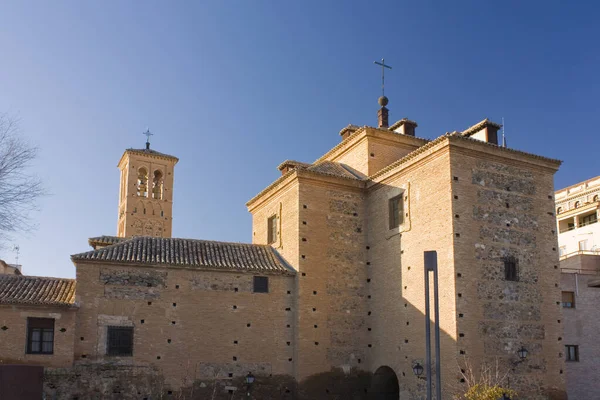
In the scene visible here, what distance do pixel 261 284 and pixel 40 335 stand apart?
717 cm

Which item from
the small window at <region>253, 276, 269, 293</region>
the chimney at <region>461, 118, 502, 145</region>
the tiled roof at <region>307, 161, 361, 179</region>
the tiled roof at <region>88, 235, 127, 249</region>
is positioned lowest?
the small window at <region>253, 276, 269, 293</region>

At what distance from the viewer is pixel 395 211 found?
899 inches

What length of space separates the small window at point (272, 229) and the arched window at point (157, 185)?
19.8 meters

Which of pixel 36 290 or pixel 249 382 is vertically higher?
pixel 36 290

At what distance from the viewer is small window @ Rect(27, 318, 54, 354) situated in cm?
1992

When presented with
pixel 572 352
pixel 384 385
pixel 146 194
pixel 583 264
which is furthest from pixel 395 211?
pixel 146 194

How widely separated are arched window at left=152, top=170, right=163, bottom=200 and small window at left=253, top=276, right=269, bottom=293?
23273mm

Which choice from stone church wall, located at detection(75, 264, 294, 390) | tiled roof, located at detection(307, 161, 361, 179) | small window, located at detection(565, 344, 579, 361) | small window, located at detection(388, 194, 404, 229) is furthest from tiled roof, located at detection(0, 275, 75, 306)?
small window, located at detection(565, 344, 579, 361)

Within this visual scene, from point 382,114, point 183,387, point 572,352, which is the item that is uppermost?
point 382,114

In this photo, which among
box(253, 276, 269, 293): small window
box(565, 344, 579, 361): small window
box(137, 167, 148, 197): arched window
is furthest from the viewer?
box(137, 167, 148, 197): arched window

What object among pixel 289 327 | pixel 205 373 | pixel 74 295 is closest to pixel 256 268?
pixel 289 327

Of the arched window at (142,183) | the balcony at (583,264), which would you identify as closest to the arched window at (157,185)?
the arched window at (142,183)

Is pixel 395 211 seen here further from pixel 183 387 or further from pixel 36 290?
pixel 36 290

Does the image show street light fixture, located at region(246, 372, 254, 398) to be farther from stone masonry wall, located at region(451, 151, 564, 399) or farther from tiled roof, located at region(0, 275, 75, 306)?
stone masonry wall, located at region(451, 151, 564, 399)
